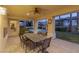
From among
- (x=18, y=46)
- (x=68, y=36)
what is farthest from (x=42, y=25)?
(x=68, y=36)

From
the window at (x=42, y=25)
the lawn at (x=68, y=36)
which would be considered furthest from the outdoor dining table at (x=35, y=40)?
the lawn at (x=68, y=36)

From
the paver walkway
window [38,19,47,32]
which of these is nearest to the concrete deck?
the paver walkway

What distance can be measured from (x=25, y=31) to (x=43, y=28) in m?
0.66

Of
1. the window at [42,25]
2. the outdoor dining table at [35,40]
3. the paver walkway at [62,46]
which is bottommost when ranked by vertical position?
the paver walkway at [62,46]

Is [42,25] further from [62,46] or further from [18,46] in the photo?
[62,46]

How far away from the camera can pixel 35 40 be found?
14.2 ft

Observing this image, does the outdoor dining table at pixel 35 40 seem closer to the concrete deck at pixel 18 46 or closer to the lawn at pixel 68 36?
the concrete deck at pixel 18 46

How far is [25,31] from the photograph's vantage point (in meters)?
4.37

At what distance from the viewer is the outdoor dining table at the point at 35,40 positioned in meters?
4.28

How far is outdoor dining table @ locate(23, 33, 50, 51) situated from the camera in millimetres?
4277

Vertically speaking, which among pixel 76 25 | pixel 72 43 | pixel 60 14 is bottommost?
pixel 72 43

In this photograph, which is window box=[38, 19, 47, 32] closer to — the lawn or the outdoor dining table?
the outdoor dining table
